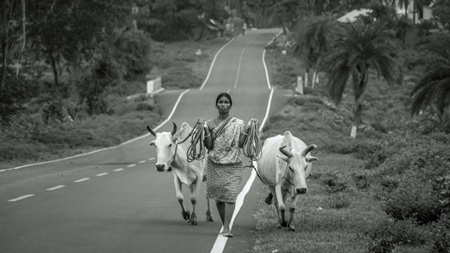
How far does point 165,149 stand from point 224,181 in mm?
1754

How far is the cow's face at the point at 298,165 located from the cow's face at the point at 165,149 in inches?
75.4

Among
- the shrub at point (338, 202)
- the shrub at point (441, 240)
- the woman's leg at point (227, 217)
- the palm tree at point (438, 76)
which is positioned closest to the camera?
the shrub at point (441, 240)

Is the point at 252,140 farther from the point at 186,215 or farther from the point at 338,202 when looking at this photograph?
the point at 338,202

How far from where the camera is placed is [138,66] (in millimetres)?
70438

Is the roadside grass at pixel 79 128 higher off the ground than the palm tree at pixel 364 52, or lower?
lower

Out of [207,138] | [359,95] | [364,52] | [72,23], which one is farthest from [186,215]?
[359,95]

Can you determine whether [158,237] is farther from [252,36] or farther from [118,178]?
[252,36]

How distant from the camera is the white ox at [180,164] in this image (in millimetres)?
12898

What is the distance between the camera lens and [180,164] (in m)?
13.6

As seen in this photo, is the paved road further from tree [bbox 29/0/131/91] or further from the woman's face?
tree [bbox 29/0/131/91]

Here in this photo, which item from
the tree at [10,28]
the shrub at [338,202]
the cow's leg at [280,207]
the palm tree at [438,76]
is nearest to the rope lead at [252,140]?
the cow's leg at [280,207]

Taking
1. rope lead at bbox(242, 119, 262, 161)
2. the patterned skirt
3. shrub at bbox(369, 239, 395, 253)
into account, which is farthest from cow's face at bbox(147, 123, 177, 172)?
shrub at bbox(369, 239, 395, 253)

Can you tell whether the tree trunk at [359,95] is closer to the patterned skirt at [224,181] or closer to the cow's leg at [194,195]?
Result: the cow's leg at [194,195]

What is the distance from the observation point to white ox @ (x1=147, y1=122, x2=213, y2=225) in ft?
42.3
